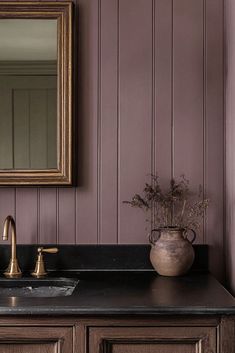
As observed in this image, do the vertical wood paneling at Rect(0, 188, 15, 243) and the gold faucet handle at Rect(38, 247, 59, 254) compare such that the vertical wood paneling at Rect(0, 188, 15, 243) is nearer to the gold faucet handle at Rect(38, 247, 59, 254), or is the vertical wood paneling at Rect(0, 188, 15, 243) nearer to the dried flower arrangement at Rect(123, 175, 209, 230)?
the gold faucet handle at Rect(38, 247, 59, 254)

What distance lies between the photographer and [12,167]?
2316mm

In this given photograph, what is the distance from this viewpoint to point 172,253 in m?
2.13

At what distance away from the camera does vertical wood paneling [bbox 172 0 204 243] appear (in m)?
2.33

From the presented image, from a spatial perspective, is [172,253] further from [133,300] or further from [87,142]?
[87,142]

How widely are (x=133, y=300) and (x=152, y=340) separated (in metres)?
0.14

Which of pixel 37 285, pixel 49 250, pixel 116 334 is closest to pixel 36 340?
pixel 116 334

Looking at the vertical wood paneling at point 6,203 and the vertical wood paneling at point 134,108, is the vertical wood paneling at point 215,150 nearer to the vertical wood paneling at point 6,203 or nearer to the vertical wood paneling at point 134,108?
the vertical wood paneling at point 134,108

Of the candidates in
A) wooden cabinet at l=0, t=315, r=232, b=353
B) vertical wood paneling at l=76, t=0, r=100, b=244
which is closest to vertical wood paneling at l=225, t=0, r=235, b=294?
wooden cabinet at l=0, t=315, r=232, b=353

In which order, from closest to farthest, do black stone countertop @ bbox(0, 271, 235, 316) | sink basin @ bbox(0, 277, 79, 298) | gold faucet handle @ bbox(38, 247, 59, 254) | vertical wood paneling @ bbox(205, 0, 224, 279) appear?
black stone countertop @ bbox(0, 271, 235, 316) < sink basin @ bbox(0, 277, 79, 298) < gold faucet handle @ bbox(38, 247, 59, 254) < vertical wood paneling @ bbox(205, 0, 224, 279)

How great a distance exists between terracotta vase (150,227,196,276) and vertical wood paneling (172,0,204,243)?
0.19 meters

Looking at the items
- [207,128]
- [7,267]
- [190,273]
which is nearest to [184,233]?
[190,273]

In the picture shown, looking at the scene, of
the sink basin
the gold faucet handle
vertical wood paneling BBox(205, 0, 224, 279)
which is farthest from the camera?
vertical wood paneling BBox(205, 0, 224, 279)

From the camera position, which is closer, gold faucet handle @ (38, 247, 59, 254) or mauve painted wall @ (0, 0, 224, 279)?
gold faucet handle @ (38, 247, 59, 254)

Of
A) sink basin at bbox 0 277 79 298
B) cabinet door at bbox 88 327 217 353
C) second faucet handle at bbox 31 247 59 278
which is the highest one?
second faucet handle at bbox 31 247 59 278
